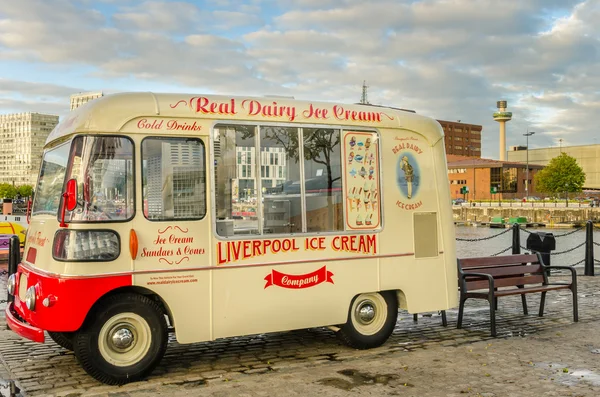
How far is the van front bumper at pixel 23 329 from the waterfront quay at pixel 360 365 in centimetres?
45

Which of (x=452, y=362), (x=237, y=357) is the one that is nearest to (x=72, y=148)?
(x=237, y=357)

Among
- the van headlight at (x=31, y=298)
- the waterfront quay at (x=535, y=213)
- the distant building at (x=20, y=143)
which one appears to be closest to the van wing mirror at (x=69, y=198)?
the van headlight at (x=31, y=298)

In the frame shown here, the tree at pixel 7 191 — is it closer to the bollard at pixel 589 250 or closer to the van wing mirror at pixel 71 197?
the bollard at pixel 589 250

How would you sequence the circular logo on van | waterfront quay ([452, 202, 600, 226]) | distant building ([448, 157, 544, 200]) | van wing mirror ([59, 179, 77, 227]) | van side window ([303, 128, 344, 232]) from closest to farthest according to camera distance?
van wing mirror ([59, 179, 77, 227]) < van side window ([303, 128, 344, 232]) < the circular logo on van < waterfront quay ([452, 202, 600, 226]) < distant building ([448, 157, 544, 200])

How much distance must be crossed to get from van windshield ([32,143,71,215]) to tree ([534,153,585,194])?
11078 centimetres

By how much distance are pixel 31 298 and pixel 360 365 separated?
344 cm

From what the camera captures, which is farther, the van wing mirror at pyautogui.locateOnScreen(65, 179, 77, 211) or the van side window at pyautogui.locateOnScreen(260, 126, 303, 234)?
the van side window at pyautogui.locateOnScreen(260, 126, 303, 234)

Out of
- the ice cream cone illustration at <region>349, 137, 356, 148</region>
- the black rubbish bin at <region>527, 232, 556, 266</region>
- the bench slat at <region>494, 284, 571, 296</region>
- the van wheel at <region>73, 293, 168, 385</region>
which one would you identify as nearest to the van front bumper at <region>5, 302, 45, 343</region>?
the van wheel at <region>73, 293, 168, 385</region>

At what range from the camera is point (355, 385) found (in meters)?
6.31

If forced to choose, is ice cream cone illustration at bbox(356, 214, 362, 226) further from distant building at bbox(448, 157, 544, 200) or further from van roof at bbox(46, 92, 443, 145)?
distant building at bbox(448, 157, 544, 200)

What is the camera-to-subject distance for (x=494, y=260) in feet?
32.4

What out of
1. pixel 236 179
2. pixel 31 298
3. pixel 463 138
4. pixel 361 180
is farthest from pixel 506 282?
pixel 463 138

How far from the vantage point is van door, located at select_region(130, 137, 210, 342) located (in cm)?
642

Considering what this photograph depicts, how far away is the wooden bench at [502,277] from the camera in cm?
912
